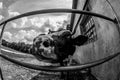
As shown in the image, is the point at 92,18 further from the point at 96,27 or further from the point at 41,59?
the point at 41,59

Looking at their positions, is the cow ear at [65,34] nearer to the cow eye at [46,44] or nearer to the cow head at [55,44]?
the cow head at [55,44]

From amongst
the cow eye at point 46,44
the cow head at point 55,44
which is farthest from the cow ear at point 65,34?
the cow eye at point 46,44

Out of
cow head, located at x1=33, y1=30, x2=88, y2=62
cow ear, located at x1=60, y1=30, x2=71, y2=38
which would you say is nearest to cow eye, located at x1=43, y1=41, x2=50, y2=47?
cow head, located at x1=33, y1=30, x2=88, y2=62

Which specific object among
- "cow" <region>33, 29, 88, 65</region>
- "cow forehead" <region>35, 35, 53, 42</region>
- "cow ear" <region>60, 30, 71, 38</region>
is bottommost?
"cow" <region>33, 29, 88, 65</region>

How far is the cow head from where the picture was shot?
2.23ft

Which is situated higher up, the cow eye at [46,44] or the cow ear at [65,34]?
the cow ear at [65,34]

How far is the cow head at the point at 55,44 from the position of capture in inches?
26.8

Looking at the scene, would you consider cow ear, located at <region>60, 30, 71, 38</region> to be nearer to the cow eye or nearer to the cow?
the cow

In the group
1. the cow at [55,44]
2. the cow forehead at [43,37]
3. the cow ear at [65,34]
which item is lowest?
the cow at [55,44]

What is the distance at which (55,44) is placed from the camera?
751 millimetres

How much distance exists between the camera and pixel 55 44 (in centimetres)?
75

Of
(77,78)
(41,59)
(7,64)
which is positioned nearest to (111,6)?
(41,59)

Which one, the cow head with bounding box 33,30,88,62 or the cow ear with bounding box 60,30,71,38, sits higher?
the cow ear with bounding box 60,30,71,38

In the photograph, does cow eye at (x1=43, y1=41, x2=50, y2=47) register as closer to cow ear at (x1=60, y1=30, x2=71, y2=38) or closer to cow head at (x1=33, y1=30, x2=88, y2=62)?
cow head at (x1=33, y1=30, x2=88, y2=62)
